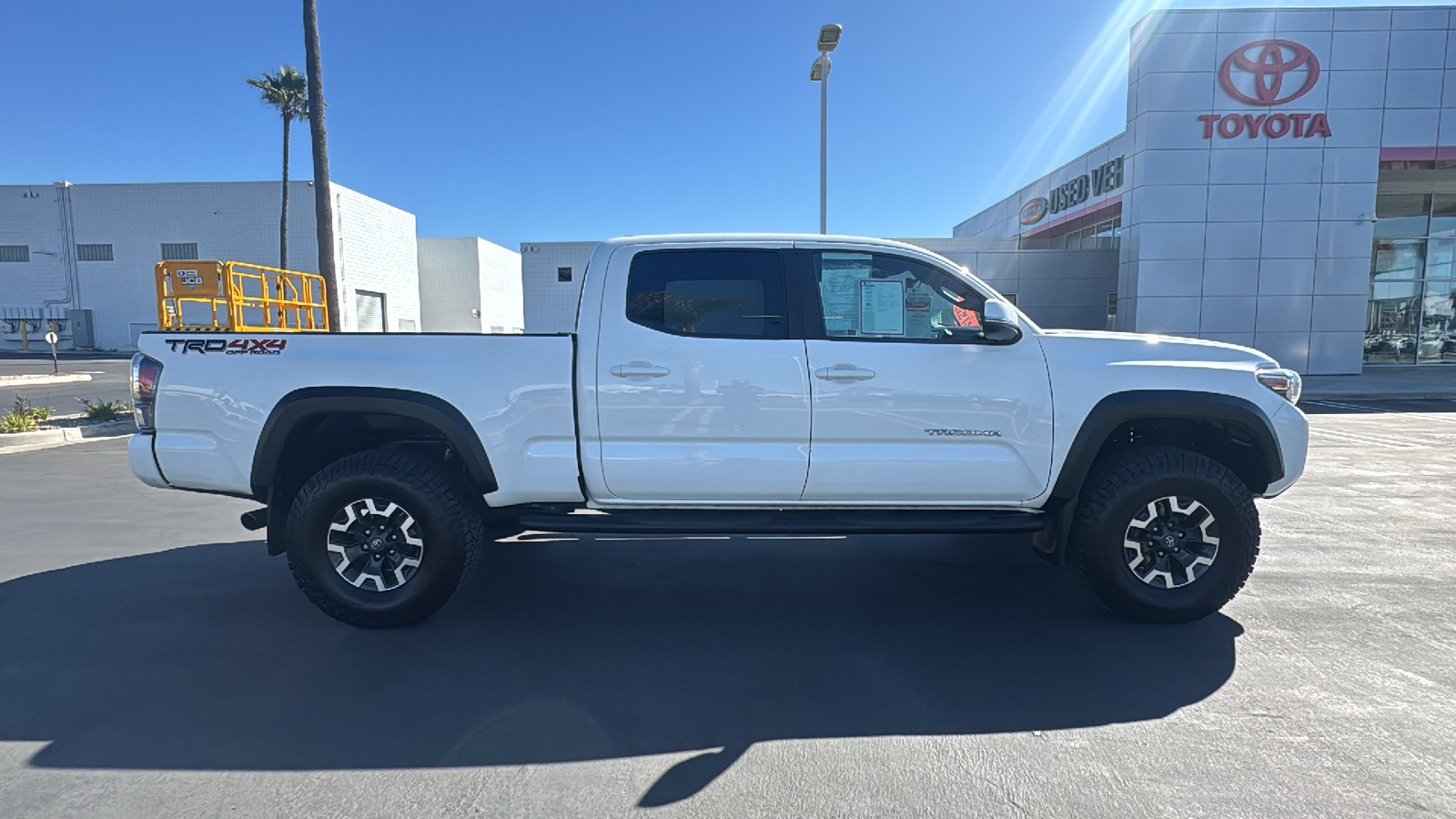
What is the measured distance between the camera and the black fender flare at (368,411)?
3.60 meters

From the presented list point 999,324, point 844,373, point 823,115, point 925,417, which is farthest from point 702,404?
point 823,115

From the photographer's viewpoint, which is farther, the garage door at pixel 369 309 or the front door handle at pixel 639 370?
the garage door at pixel 369 309

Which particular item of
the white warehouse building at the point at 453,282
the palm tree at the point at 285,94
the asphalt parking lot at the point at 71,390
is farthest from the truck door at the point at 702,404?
the white warehouse building at the point at 453,282

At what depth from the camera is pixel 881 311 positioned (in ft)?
12.4

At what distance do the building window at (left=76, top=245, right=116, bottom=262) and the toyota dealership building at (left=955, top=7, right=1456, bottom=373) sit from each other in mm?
47446

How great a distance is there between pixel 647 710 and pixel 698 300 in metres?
2.03

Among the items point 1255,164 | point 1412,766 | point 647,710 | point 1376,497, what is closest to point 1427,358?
point 1255,164

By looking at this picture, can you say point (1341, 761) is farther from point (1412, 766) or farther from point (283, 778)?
point (283, 778)

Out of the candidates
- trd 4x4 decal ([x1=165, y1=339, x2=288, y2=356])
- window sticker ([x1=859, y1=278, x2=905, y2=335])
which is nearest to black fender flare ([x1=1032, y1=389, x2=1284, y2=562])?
window sticker ([x1=859, y1=278, x2=905, y2=335])

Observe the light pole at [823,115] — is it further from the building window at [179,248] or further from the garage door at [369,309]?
the building window at [179,248]

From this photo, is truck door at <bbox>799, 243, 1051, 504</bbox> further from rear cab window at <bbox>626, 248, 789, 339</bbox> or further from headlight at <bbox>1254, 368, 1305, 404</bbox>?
headlight at <bbox>1254, 368, 1305, 404</bbox>

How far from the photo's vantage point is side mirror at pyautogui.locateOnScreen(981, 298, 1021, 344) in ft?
11.8

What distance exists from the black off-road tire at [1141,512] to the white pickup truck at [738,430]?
0.01 meters

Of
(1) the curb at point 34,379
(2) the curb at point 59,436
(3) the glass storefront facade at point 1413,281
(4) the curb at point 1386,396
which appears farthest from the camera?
(3) the glass storefront facade at point 1413,281
